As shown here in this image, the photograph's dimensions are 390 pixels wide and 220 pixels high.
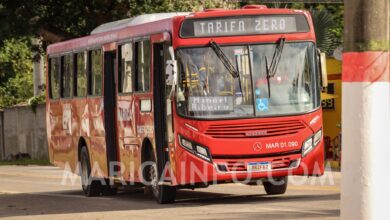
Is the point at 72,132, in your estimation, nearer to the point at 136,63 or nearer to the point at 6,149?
the point at 136,63

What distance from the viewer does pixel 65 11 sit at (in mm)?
45250

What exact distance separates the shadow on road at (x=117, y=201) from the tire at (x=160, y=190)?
143 millimetres

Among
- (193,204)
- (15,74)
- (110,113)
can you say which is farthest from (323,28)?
(15,74)

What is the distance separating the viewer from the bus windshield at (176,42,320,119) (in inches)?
692

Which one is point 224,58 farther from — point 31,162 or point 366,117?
point 31,162

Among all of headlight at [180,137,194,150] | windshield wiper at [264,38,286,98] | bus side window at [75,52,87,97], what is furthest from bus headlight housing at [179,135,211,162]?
bus side window at [75,52,87,97]

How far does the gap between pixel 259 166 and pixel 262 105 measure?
0.89 m

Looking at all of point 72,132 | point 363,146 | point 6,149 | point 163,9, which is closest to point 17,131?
point 6,149

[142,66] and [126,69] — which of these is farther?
[126,69]

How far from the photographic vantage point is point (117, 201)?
20281 mm

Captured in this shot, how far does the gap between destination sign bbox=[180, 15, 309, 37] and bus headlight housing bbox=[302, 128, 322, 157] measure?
1599 millimetres

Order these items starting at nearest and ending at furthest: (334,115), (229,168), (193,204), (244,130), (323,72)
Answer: (229,168), (244,130), (323,72), (193,204), (334,115)

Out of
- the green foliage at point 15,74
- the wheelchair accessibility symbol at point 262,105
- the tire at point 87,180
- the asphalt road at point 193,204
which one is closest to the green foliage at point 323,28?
the asphalt road at point 193,204

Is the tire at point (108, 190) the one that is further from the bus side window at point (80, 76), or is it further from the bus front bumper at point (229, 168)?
the bus front bumper at point (229, 168)
